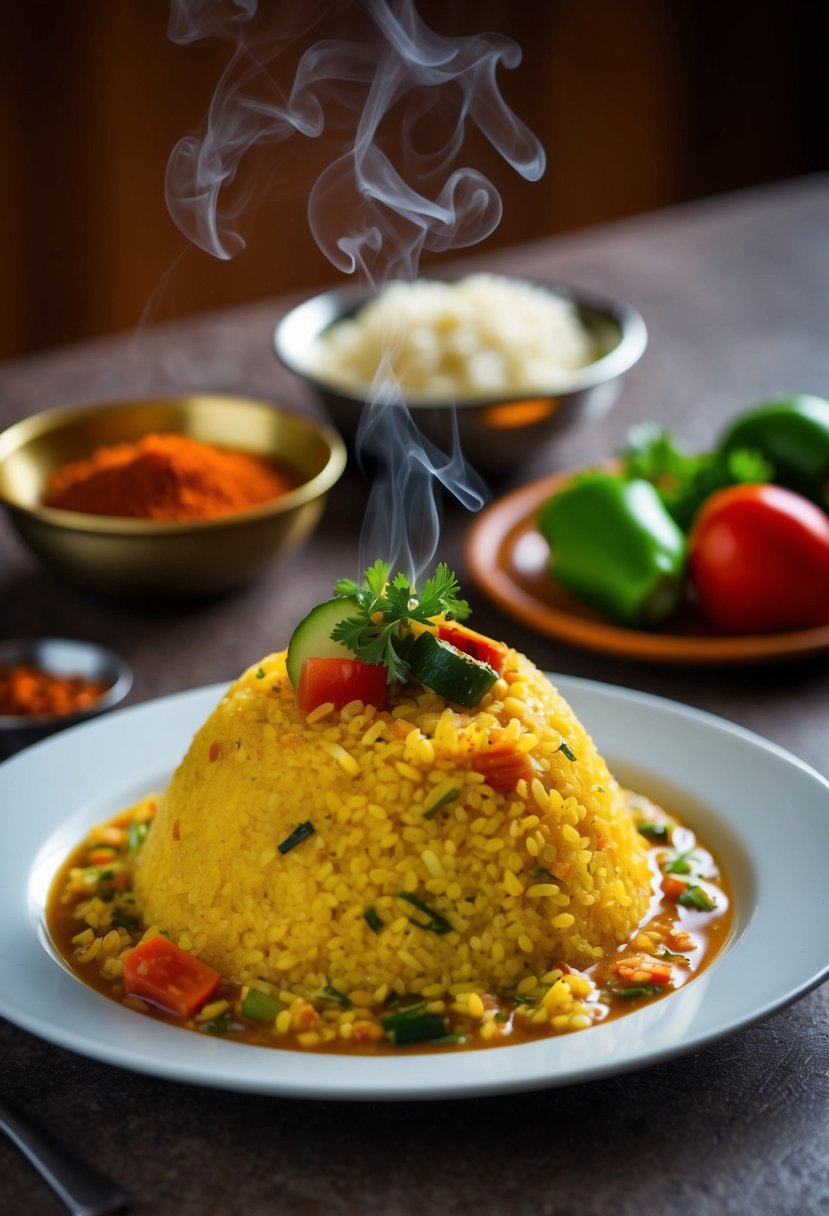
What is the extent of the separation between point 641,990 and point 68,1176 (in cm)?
89

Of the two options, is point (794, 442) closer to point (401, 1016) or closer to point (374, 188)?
point (374, 188)

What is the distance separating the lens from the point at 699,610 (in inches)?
157

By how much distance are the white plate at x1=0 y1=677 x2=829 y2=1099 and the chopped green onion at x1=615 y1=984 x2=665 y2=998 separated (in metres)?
0.09

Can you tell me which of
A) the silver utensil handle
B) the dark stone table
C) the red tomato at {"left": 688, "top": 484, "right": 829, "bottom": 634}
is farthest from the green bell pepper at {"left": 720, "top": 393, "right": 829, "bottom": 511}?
the silver utensil handle

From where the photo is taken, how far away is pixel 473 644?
8.73 feet

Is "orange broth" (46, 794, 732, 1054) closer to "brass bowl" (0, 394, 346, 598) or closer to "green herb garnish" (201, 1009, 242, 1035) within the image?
"green herb garnish" (201, 1009, 242, 1035)

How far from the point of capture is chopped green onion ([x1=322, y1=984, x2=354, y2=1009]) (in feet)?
7.66

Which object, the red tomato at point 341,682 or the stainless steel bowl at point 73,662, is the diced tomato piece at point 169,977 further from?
the stainless steel bowl at point 73,662

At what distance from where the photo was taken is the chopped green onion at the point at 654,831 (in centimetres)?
280

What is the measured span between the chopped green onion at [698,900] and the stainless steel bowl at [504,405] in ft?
6.66

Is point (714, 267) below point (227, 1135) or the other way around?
below

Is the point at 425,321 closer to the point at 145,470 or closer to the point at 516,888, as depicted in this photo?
the point at 145,470

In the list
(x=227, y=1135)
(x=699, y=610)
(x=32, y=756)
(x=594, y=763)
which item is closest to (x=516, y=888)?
(x=594, y=763)

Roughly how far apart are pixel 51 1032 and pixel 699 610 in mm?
2380
